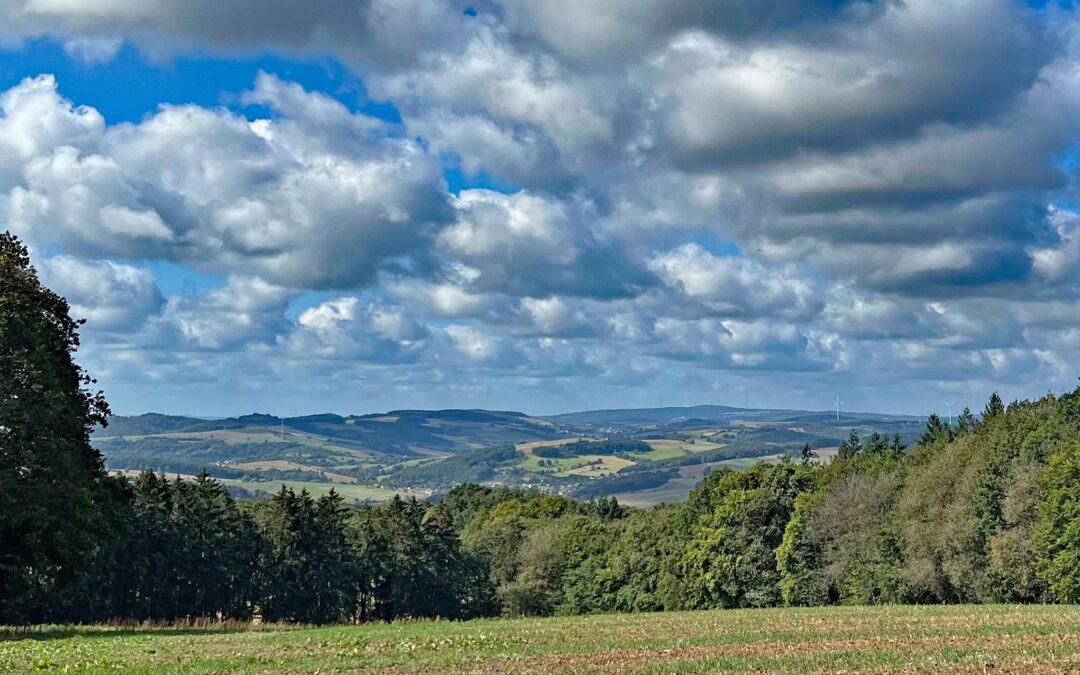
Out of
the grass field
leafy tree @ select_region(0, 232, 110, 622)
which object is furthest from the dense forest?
the grass field

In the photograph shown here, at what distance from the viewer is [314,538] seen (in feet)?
370

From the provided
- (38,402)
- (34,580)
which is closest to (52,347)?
(38,402)

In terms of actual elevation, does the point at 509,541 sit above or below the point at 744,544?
below

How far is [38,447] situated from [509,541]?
119 m

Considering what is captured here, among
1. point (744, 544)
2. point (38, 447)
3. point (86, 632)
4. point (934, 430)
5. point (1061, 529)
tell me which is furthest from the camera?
point (934, 430)

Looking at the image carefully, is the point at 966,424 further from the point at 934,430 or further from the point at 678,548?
the point at 678,548

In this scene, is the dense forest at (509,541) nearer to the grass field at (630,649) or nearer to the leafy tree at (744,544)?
the leafy tree at (744,544)

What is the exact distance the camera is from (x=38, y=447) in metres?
43.4

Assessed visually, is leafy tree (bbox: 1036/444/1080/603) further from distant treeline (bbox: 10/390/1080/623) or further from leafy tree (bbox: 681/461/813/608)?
leafy tree (bbox: 681/461/813/608)

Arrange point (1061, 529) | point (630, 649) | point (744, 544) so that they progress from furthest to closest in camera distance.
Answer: point (744, 544)
point (1061, 529)
point (630, 649)

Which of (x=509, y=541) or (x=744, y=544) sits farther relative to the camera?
(x=509, y=541)

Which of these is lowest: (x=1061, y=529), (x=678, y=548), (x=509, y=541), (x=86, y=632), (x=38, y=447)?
(x=509, y=541)

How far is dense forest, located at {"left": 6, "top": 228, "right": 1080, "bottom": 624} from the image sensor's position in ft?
150

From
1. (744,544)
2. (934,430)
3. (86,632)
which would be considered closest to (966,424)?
(934,430)
